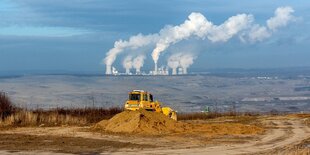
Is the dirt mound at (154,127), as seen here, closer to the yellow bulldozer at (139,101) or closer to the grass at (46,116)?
the yellow bulldozer at (139,101)

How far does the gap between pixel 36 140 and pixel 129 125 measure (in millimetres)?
6001

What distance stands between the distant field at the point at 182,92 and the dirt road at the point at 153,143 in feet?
92.5

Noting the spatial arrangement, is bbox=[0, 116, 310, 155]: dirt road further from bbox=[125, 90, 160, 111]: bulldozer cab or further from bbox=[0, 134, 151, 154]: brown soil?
bbox=[125, 90, 160, 111]: bulldozer cab

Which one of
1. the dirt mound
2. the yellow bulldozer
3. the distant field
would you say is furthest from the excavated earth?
the distant field

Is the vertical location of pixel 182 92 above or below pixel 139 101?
above

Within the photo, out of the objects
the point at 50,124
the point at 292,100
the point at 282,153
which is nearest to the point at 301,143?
the point at 282,153

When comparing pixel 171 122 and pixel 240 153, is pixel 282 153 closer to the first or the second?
pixel 240 153

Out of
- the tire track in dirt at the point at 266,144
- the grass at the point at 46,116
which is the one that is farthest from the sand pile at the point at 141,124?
the grass at the point at 46,116

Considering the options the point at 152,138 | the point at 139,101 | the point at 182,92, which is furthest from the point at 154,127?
the point at 182,92

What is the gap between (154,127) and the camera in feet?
105

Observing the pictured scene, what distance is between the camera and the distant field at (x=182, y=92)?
6731 centimetres

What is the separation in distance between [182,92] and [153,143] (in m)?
59.6

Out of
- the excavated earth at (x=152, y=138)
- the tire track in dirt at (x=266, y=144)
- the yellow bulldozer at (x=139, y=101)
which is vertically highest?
the yellow bulldozer at (x=139, y=101)

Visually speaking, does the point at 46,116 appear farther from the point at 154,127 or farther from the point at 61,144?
the point at 61,144
